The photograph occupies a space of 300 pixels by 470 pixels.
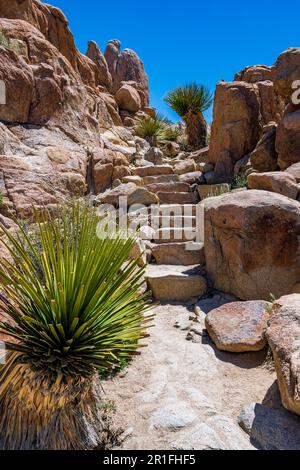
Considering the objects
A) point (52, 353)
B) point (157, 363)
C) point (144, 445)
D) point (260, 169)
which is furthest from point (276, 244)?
point (260, 169)

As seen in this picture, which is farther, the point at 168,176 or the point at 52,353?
the point at 168,176

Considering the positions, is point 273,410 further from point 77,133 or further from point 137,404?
point 77,133

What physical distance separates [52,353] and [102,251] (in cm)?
74

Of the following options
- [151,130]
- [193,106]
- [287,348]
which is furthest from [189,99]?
[287,348]

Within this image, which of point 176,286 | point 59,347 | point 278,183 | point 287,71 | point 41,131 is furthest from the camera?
point 41,131

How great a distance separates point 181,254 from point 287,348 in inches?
123

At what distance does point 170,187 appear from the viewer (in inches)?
359

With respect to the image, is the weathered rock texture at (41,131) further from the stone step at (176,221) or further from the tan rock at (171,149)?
the tan rock at (171,149)

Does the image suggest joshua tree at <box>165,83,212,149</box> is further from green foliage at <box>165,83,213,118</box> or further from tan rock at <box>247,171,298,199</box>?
tan rock at <box>247,171,298,199</box>

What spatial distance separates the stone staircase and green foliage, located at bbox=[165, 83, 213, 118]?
5.70 m

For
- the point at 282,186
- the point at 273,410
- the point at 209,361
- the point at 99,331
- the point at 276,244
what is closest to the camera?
the point at 99,331

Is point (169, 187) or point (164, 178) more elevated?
point (164, 178)

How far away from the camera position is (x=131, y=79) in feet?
84.4

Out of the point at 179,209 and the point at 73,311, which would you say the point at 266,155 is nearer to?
the point at 179,209
